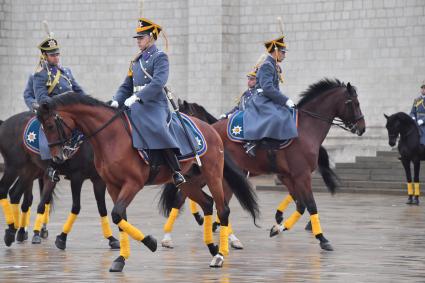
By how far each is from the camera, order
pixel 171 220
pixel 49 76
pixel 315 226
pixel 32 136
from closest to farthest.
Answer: pixel 315 226
pixel 32 136
pixel 171 220
pixel 49 76

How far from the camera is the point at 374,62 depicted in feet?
97.5

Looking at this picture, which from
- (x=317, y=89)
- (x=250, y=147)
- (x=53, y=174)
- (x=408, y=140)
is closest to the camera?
(x=53, y=174)

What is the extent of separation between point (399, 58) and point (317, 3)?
2.79m

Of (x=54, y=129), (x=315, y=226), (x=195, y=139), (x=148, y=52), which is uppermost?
(x=148, y=52)

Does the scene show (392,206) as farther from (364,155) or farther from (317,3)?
(317,3)

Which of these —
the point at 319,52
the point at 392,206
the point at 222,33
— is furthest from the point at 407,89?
the point at 392,206

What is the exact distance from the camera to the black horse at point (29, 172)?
13.9 m

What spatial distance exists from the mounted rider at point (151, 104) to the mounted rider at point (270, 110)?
8.78ft

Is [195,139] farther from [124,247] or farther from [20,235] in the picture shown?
[20,235]

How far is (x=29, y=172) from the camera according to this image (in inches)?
574

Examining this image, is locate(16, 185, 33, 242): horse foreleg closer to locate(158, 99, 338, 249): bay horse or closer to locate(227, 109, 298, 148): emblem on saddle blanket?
locate(158, 99, 338, 249): bay horse

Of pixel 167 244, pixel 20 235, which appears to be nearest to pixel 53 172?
pixel 20 235

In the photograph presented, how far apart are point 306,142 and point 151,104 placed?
3307mm

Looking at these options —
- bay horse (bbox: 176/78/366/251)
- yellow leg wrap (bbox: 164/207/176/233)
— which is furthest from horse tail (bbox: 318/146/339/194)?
yellow leg wrap (bbox: 164/207/176/233)
